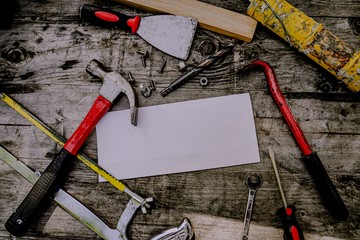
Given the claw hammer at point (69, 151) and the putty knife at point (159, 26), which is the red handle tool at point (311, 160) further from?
the claw hammer at point (69, 151)

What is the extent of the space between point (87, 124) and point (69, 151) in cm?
12

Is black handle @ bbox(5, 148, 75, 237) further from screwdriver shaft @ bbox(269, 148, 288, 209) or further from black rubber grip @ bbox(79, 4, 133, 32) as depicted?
screwdriver shaft @ bbox(269, 148, 288, 209)

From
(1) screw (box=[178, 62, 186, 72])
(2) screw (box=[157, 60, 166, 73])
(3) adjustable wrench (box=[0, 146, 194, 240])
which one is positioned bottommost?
(3) adjustable wrench (box=[0, 146, 194, 240])

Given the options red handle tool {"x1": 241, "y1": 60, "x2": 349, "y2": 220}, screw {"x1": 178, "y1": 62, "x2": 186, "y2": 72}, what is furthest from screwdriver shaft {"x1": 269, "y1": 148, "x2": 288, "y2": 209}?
screw {"x1": 178, "y1": 62, "x2": 186, "y2": 72}

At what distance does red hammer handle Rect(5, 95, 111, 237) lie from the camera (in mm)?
1329

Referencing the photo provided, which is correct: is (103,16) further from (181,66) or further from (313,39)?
(313,39)

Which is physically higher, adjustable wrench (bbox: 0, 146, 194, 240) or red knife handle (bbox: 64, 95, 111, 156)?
red knife handle (bbox: 64, 95, 111, 156)

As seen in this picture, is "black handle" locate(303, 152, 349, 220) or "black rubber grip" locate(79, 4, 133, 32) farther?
"black rubber grip" locate(79, 4, 133, 32)

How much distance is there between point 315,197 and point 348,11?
0.74 metres

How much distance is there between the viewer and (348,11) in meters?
1.44

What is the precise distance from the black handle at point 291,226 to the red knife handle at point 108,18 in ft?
2.96

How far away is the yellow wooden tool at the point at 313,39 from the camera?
51.0 inches

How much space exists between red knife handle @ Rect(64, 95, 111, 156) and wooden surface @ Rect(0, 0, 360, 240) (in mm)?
66

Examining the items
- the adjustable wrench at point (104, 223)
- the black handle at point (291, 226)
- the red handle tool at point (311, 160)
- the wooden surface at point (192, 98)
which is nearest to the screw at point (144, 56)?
the wooden surface at point (192, 98)
